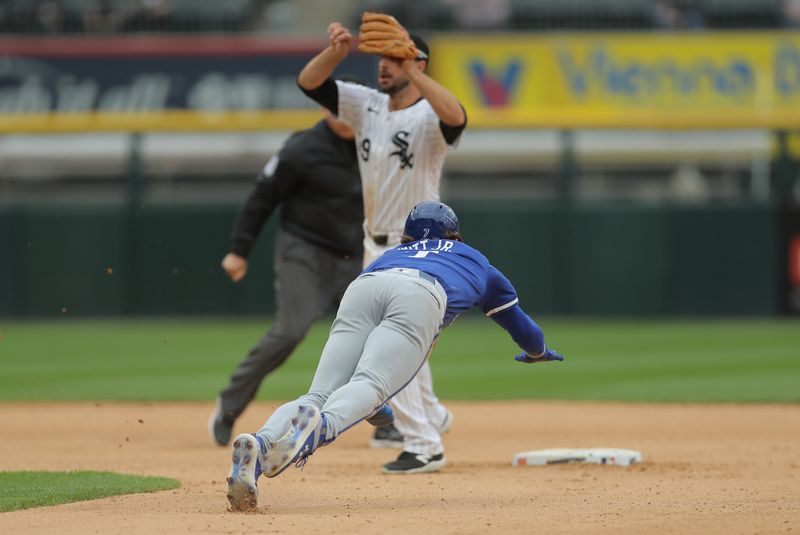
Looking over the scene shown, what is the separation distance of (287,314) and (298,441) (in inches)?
107

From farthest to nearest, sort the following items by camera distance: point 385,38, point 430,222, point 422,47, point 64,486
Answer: point 422,47 → point 385,38 → point 64,486 → point 430,222

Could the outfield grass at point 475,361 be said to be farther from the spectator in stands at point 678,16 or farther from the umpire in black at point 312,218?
the spectator in stands at point 678,16

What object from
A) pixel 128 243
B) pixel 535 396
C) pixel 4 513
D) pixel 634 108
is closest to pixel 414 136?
pixel 4 513

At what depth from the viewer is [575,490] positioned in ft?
18.9

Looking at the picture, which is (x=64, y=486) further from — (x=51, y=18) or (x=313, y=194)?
(x=51, y=18)

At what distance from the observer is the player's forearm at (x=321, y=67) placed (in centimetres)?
639

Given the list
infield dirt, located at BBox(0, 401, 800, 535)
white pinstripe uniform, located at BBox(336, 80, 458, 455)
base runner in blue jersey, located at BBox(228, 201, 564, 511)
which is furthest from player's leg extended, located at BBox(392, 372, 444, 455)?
base runner in blue jersey, located at BBox(228, 201, 564, 511)

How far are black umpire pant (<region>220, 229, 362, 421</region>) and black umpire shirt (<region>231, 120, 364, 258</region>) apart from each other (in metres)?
0.08

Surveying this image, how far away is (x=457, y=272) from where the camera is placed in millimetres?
5309

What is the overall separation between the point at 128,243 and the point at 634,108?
727 cm

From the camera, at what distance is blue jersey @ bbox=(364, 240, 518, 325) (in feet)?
17.3

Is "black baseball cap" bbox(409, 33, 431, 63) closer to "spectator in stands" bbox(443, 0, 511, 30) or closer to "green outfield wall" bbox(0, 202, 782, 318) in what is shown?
"green outfield wall" bbox(0, 202, 782, 318)

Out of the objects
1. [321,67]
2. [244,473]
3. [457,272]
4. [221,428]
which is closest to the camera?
[244,473]

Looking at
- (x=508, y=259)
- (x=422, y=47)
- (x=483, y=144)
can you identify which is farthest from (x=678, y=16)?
(x=422, y=47)
